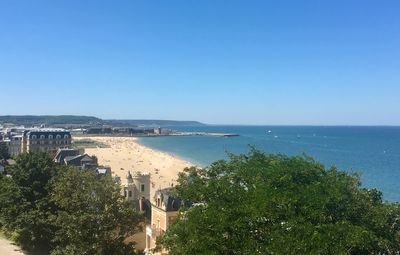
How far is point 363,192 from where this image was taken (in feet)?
78.8

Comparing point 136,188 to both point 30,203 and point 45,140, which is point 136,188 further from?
point 45,140

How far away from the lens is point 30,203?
34.8m

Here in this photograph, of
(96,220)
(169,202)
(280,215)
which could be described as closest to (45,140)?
(169,202)

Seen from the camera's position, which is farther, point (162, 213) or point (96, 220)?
point (162, 213)

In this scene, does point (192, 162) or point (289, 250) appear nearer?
point (289, 250)

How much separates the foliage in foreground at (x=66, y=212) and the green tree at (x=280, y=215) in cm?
657

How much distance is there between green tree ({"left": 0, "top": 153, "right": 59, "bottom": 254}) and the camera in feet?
109

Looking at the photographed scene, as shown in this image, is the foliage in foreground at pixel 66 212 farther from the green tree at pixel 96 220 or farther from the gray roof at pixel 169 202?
the gray roof at pixel 169 202

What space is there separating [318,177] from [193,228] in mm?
8634

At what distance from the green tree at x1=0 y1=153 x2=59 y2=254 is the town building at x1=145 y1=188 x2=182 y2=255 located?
7.62 metres

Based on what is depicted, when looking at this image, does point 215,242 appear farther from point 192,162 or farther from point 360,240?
point 192,162

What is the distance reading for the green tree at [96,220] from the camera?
27.8 metres

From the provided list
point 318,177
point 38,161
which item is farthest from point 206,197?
point 38,161

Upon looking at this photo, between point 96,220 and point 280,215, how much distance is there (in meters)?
14.2
